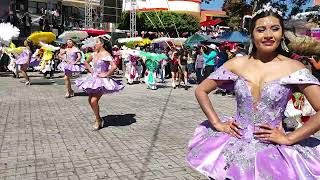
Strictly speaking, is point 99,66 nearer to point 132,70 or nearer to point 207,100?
point 207,100

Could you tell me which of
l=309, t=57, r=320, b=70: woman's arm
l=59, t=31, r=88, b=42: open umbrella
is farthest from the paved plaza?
l=59, t=31, r=88, b=42: open umbrella

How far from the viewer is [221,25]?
40719 millimetres

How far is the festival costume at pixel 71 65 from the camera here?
1326cm

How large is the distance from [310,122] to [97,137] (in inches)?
213

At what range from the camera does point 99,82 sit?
828 centimetres

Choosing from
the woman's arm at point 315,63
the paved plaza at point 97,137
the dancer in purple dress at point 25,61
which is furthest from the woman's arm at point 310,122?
the dancer in purple dress at point 25,61

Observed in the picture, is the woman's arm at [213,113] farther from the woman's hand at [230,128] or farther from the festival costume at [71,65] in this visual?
the festival costume at [71,65]

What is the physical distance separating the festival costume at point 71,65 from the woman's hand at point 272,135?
1100 cm

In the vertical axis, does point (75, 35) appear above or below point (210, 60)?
above

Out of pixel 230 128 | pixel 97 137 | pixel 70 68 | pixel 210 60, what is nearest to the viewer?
pixel 230 128

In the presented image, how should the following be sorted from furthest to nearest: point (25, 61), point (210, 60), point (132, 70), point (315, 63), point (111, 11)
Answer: point (111, 11) < point (132, 70) < point (25, 61) < point (210, 60) < point (315, 63)

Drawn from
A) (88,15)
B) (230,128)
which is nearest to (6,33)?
(88,15)

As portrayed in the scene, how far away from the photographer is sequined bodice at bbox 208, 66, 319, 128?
9.12 ft

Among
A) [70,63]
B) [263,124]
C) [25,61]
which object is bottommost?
[25,61]
